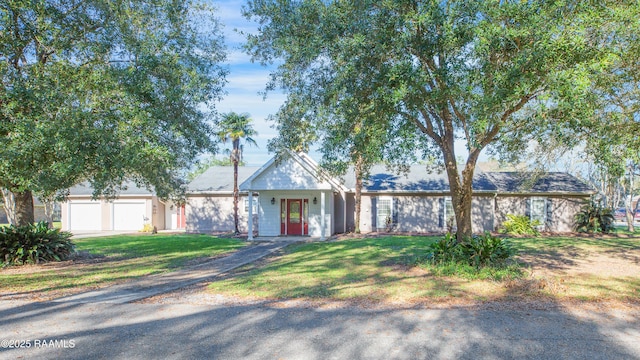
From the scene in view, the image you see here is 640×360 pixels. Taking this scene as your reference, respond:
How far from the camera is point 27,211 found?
13.2 metres

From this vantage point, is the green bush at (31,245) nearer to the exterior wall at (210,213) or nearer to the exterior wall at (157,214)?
the exterior wall at (210,213)

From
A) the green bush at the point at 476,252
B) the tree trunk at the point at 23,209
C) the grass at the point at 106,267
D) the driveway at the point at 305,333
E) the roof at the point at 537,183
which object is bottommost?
the grass at the point at 106,267

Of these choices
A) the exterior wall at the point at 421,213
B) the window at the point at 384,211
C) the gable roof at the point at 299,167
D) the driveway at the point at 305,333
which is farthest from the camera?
the window at the point at 384,211

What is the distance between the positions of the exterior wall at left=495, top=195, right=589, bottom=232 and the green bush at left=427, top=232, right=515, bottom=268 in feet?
45.3

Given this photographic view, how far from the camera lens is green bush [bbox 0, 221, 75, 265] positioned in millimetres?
12273

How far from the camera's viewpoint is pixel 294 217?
2205 cm

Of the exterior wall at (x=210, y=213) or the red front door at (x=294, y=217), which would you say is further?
the exterior wall at (x=210, y=213)

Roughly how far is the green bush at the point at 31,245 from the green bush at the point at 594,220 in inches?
964

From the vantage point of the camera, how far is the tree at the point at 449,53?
780 cm

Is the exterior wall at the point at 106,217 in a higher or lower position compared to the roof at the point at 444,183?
lower

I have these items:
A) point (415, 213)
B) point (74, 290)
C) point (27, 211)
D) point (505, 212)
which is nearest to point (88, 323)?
point (74, 290)

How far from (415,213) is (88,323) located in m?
19.7

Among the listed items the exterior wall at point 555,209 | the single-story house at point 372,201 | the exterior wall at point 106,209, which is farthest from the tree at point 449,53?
the exterior wall at point 106,209

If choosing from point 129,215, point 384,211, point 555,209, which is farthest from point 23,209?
point 555,209
